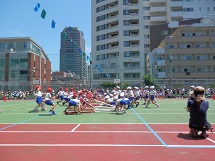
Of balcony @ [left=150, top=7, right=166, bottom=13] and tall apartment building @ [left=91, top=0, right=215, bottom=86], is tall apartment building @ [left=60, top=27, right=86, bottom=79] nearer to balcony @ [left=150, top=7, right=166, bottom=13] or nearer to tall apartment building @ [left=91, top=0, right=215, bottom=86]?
tall apartment building @ [left=91, top=0, right=215, bottom=86]

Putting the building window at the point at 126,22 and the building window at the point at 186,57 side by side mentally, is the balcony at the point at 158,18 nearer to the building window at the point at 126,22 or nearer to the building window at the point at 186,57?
the building window at the point at 126,22

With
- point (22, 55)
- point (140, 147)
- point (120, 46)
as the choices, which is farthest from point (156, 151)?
point (120, 46)

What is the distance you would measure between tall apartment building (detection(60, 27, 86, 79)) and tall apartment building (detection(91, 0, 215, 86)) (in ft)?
57.2

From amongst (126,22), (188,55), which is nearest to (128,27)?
(126,22)

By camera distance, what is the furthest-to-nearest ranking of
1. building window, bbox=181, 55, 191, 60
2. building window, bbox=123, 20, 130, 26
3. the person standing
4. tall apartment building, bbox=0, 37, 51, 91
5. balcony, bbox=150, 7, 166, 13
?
balcony, bbox=150, 7, 166, 13 < building window, bbox=123, 20, 130, 26 < building window, bbox=181, 55, 191, 60 < tall apartment building, bbox=0, 37, 51, 91 < the person standing

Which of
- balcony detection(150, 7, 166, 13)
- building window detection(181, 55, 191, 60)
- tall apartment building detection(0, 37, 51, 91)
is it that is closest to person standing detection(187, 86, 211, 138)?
tall apartment building detection(0, 37, 51, 91)

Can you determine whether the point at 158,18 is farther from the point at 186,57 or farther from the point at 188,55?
the point at 186,57

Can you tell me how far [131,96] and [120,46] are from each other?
5037cm

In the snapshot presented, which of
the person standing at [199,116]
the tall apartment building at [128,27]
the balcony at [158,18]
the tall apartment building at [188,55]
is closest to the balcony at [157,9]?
the tall apartment building at [128,27]

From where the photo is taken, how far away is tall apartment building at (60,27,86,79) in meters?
30.7

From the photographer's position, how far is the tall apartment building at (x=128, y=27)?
68.6 m

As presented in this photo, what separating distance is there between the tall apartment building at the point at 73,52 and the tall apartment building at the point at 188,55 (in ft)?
70.9

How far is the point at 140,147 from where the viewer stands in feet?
22.7

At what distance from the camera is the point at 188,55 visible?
6116cm
